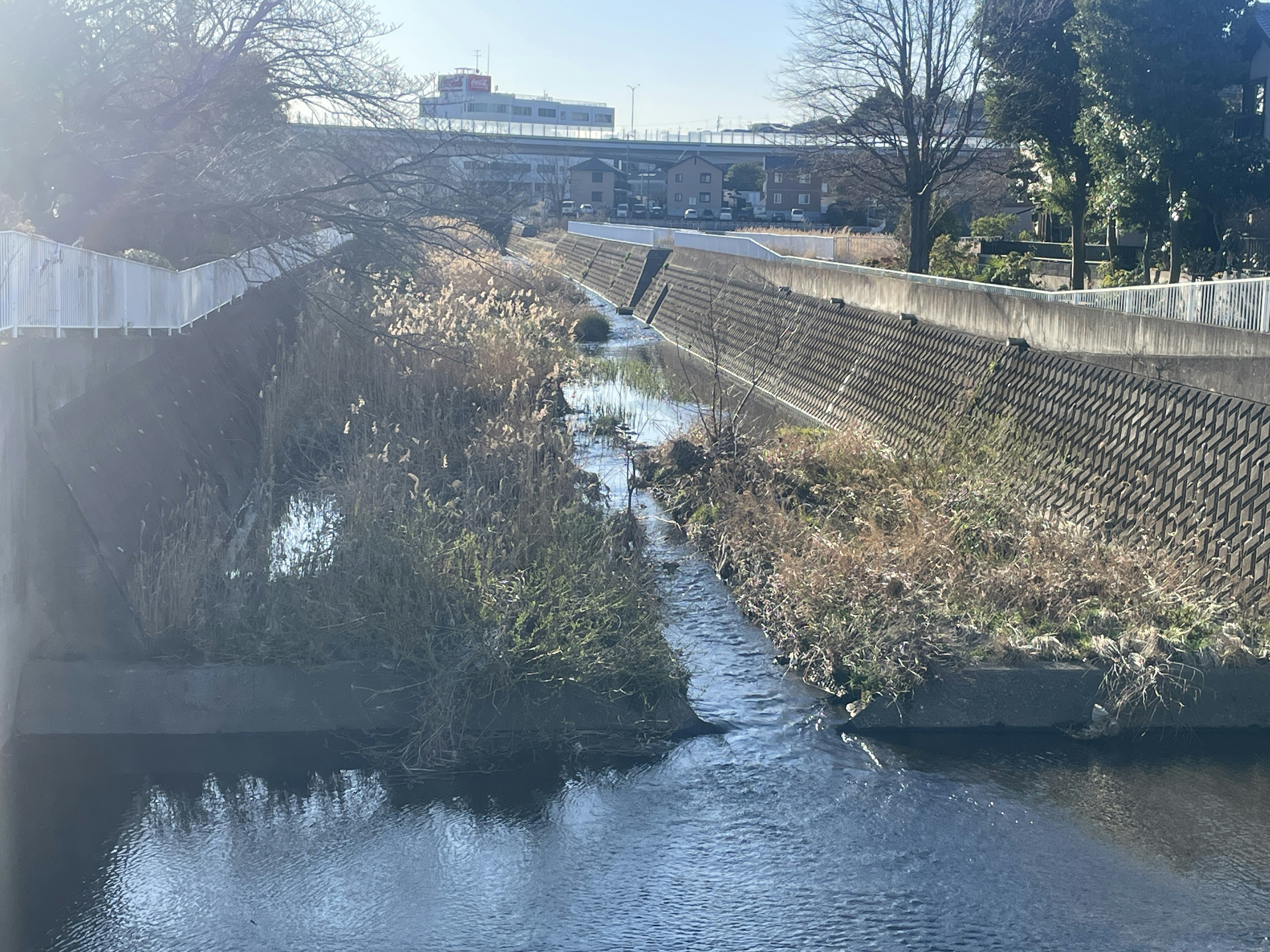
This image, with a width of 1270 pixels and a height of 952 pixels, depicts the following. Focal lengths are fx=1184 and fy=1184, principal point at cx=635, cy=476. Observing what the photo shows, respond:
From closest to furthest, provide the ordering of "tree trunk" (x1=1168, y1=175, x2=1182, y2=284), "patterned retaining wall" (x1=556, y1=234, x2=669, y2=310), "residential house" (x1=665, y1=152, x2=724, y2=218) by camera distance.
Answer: "tree trunk" (x1=1168, y1=175, x2=1182, y2=284) → "patterned retaining wall" (x1=556, y1=234, x2=669, y2=310) → "residential house" (x1=665, y1=152, x2=724, y2=218)

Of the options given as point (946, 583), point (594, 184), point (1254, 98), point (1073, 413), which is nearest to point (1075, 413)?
point (1073, 413)

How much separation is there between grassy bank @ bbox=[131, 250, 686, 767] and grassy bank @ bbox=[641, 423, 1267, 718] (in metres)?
1.41

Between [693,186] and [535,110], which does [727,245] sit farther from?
[535,110]

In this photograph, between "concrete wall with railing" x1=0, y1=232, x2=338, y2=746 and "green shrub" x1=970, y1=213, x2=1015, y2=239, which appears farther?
"green shrub" x1=970, y1=213, x2=1015, y2=239

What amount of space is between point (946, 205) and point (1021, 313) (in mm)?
26143

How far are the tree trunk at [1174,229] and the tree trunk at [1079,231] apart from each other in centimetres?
480

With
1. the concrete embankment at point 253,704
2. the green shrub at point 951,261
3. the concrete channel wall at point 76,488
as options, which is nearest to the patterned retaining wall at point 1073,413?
the concrete embankment at point 253,704

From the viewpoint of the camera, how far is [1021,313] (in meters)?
17.0

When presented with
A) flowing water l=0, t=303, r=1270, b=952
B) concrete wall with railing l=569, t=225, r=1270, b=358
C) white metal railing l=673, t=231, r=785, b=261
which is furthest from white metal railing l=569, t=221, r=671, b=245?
flowing water l=0, t=303, r=1270, b=952

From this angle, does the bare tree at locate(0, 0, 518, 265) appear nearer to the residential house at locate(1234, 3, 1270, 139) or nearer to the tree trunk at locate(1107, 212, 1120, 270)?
the tree trunk at locate(1107, 212, 1120, 270)

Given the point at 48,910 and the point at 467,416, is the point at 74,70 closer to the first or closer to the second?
the point at 467,416

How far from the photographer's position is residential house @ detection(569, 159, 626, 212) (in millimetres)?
109750

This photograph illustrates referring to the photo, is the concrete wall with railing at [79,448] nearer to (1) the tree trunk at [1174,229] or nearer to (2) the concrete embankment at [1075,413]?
(2) the concrete embankment at [1075,413]

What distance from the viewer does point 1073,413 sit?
14.6m
